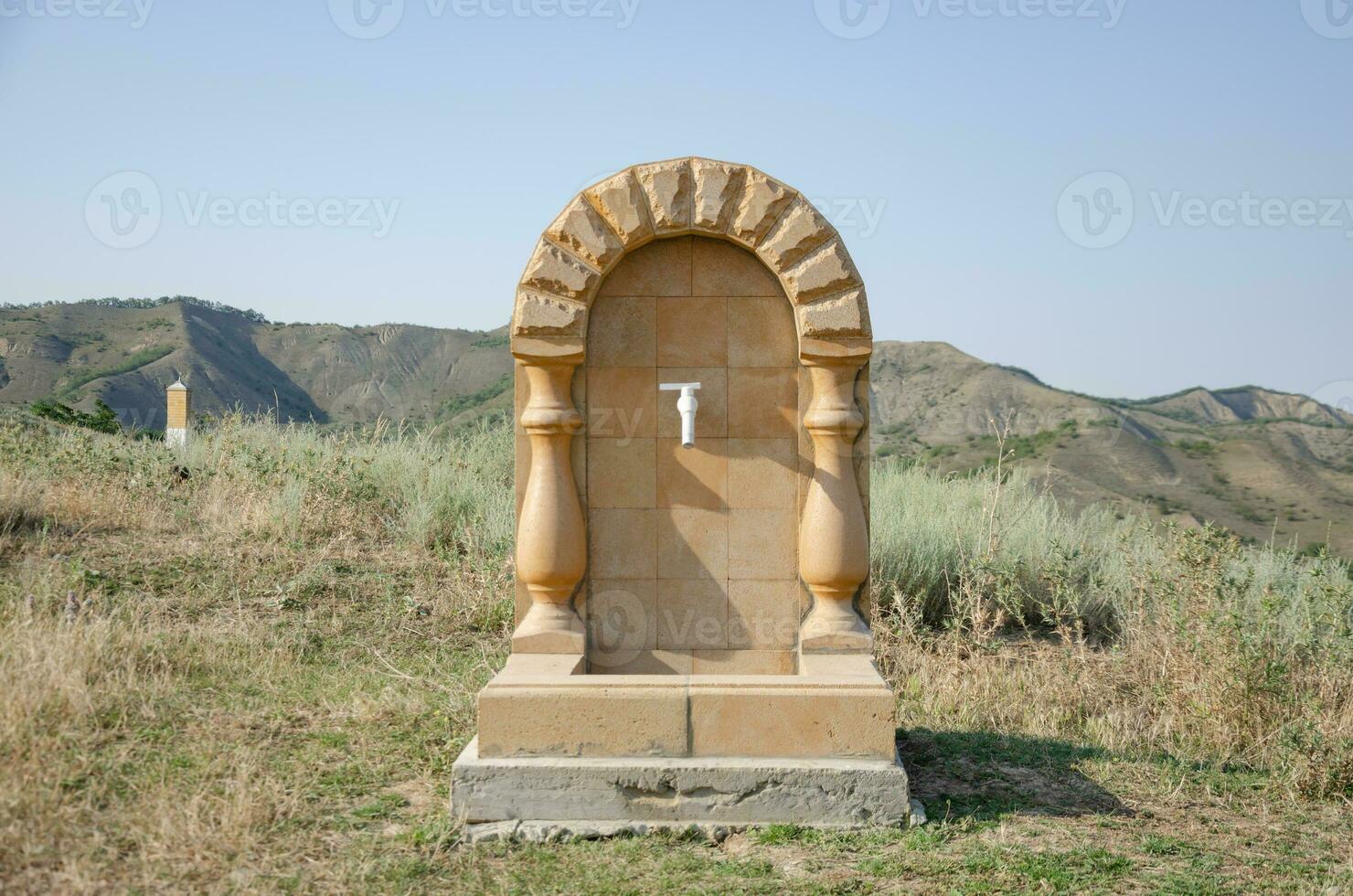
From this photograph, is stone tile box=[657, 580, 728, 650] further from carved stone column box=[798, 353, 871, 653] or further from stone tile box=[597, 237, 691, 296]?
stone tile box=[597, 237, 691, 296]

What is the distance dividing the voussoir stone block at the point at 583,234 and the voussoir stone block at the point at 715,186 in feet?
1.67

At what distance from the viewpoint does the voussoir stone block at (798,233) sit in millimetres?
5316

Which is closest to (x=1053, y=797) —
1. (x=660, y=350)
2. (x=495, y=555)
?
(x=660, y=350)

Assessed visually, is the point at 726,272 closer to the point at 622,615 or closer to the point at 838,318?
the point at 838,318

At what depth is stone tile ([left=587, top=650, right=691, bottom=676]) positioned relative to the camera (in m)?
5.57

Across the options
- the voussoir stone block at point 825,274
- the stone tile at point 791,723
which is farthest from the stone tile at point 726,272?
the stone tile at point 791,723

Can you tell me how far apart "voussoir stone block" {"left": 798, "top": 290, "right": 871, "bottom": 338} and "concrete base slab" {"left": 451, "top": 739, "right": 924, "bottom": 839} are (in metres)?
2.09

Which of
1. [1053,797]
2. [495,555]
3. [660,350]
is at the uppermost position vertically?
[660,350]

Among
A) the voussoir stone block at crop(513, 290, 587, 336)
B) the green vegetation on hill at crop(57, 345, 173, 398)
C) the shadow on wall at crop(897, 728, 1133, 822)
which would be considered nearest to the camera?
the shadow on wall at crop(897, 728, 1133, 822)

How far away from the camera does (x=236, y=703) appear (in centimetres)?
623

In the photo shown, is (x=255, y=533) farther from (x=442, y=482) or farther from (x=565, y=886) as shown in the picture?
(x=565, y=886)

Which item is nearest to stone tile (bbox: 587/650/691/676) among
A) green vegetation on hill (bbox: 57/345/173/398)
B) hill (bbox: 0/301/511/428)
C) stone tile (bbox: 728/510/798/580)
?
stone tile (bbox: 728/510/798/580)

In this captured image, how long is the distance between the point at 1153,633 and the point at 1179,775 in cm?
205

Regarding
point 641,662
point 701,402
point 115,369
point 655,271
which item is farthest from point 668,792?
point 115,369
